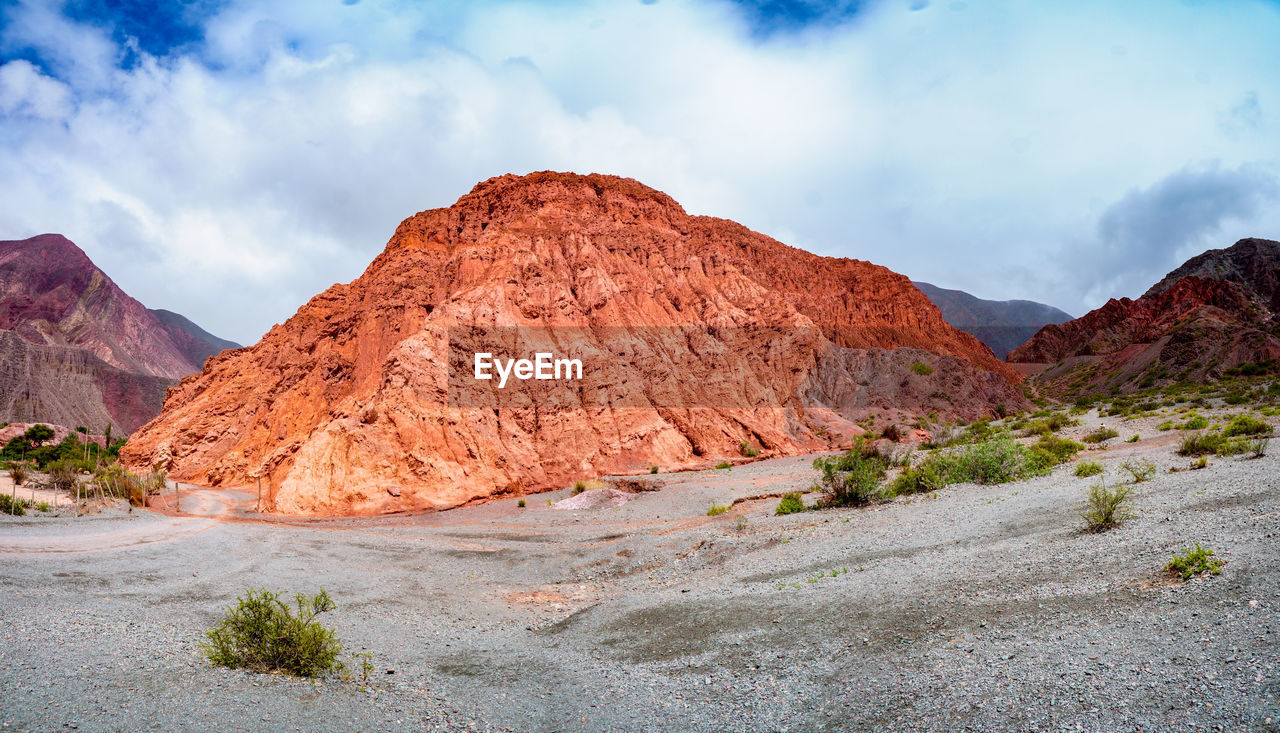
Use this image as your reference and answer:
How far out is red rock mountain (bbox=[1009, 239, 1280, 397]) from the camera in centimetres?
6278

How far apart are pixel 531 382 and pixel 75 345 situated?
146 metres

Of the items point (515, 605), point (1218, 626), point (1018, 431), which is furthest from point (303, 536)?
point (1018, 431)

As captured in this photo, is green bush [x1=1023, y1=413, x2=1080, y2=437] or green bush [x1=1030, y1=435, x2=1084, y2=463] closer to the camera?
green bush [x1=1030, y1=435, x2=1084, y2=463]

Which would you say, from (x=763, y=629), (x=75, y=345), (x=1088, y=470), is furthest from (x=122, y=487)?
(x=75, y=345)

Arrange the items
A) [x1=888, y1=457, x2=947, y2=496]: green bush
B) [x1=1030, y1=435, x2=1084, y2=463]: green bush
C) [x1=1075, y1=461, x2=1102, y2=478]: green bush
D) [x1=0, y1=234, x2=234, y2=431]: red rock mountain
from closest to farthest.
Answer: [x1=1075, y1=461, x2=1102, y2=478]: green bush < [x1=888, y1=457, x2=947, y2=496]: green bush < [x1=1030, y1=435, x2=1084, y2=463]: green bush < [x1=0, y1=234, x2=234, y2=431]: red rock mountain

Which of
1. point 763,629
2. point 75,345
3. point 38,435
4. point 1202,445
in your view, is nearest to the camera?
A: point 763,629

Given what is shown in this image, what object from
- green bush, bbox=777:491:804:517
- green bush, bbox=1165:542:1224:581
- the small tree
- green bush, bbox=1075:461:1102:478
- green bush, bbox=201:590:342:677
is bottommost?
green bush, bbox=777:491:804:517

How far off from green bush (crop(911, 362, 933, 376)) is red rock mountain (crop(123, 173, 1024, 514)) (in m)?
0.18

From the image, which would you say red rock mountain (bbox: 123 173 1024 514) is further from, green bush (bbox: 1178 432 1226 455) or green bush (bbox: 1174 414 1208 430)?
green bush (bbox: 1178 432 1226 455)

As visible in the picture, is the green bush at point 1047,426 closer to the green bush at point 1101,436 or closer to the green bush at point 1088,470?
the green bush at point 1101,436

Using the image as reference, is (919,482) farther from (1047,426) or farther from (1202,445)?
(1047,426)

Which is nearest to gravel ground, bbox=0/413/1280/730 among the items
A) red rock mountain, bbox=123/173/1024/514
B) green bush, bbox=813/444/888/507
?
green bush, bbox=813/444/888/507

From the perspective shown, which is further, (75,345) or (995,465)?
(75,345)

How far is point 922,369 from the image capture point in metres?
57.7
